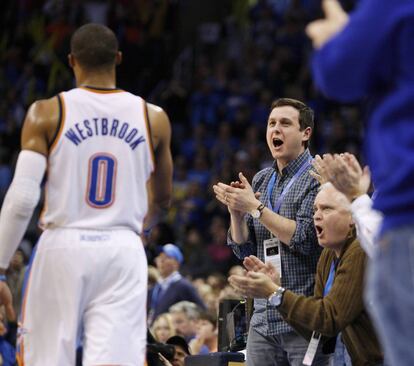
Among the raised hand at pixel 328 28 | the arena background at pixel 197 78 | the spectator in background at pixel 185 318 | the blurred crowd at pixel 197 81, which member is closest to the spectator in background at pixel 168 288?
the blurred crowd at pixel 197 81

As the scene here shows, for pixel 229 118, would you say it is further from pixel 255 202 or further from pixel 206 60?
pixel 255 202

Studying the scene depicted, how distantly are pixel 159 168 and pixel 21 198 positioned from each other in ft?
2.63

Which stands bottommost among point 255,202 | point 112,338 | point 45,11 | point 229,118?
point 112,338

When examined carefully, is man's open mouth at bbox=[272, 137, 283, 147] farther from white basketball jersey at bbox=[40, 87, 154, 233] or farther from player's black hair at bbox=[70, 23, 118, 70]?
player's black hair at bbox=[70, 23, 118, 70]

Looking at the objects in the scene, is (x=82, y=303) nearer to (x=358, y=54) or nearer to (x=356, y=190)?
(x=356, y=190)

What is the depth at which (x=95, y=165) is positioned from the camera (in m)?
5.39

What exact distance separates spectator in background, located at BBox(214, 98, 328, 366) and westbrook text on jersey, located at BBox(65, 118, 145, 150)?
1.16m

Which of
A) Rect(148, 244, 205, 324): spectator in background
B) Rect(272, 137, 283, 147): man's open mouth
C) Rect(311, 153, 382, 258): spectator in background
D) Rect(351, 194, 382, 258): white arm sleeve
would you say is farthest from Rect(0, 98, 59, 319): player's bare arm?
Rect(148, 244, 205, 324): spectator in background

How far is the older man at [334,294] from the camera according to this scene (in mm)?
5566

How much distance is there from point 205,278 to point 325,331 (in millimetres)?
10377

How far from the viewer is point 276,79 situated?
19266mm

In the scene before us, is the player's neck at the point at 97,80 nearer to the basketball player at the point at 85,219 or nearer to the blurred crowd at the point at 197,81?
the basketball player at the point at 85,219

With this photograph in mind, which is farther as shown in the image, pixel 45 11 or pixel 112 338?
pixel 45 11

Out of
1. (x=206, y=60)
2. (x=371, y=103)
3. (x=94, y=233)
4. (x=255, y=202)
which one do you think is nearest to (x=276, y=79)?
(x=206, y=60)
